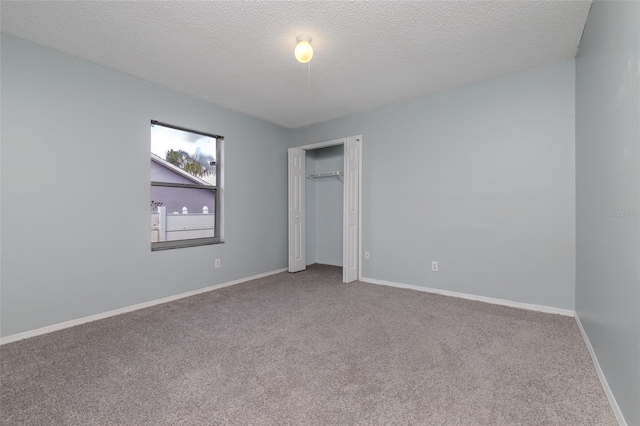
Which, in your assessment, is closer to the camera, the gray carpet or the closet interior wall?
the gray carpet

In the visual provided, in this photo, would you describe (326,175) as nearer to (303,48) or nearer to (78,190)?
(303,48)

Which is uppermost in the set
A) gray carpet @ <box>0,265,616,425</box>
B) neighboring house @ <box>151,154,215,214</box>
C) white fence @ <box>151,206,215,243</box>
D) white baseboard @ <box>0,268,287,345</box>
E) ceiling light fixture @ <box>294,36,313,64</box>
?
ceiling light fixture @ <box>294,36,313,64</box>

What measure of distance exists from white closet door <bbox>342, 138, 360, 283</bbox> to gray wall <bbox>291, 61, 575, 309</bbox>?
14 cm

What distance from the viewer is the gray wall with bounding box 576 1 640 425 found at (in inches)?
47.8

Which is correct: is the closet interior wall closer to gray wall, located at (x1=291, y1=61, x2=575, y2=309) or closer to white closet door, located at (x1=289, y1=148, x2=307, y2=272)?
white closet door, located at (x1=289, y1=148, x2=307, y2=272)

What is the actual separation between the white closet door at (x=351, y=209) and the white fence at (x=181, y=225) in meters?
1.87

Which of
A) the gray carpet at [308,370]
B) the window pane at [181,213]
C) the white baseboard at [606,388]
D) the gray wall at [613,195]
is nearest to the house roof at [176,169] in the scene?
the window pane at [181,213]

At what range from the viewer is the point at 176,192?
3604mm

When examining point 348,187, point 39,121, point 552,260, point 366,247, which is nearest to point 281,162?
point 348,187

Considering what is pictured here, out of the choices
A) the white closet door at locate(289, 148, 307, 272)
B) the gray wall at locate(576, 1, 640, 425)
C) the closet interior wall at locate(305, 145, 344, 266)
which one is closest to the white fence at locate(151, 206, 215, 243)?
the white closet door at locate(289, 148, 307, 272)

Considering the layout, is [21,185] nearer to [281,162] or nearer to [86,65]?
[86,65]

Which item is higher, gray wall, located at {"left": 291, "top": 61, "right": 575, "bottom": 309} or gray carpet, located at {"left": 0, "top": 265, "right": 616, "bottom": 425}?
gray wall, located at {"left": 291, "top": 61, "right": 575, "bottom": 309}

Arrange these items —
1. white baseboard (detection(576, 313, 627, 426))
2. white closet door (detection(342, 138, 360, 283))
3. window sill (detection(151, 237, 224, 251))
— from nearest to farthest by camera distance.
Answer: white baseboard (detection(576, 313, 627, 426))
window sill (detection(151, 237, 224, 251))
white closet door (detection(342, 138, 360, 283))

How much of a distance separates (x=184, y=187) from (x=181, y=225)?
54 cm
